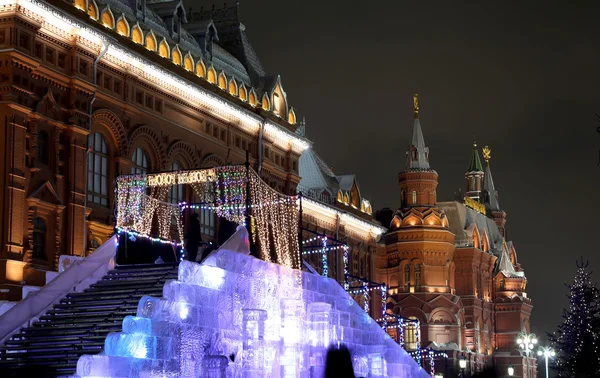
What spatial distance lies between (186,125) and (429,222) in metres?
39.4

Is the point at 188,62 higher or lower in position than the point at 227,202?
higher

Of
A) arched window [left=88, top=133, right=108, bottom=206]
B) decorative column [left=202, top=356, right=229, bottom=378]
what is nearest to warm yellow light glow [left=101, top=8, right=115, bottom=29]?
arched window [left=88, top=133, right=108, bottom=206]

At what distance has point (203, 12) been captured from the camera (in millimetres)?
54062

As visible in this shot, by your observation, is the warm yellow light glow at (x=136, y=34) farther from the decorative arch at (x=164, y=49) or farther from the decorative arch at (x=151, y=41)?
the decorative arch at (x=164, y=49)

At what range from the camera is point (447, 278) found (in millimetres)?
78125

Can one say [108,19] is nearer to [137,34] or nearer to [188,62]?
[137,34]

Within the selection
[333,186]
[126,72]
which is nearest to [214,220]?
[126,72]

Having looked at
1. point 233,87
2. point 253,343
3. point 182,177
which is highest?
point 233,87

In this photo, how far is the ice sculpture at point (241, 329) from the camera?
942 inches

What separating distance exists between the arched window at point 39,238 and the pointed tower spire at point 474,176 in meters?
73.8

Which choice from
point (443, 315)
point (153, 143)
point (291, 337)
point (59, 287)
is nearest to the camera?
point (59, 287)

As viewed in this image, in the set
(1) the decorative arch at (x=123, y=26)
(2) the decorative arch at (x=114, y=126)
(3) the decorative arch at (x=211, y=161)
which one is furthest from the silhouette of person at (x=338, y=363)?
(1) the decorative arch at (x=123, y=26)

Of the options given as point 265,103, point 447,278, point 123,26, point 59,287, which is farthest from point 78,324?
point 447,278

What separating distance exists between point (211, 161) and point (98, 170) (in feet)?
Answer: 24.1
